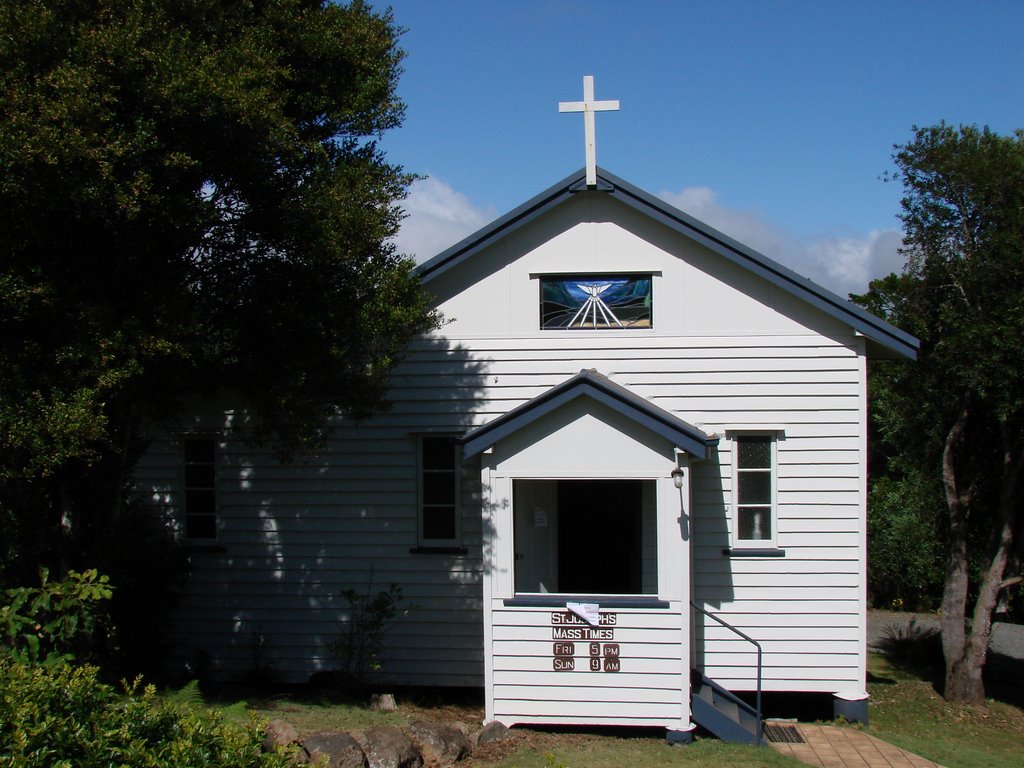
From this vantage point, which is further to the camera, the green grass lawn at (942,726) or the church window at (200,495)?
the church window at (200,495)

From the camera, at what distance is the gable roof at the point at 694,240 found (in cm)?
1147

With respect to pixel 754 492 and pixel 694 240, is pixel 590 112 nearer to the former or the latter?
pixel 694 240

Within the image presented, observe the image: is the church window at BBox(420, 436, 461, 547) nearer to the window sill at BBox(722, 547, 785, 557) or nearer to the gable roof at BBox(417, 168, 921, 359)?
the gable roof at BBox(417, 168, 921, 359)

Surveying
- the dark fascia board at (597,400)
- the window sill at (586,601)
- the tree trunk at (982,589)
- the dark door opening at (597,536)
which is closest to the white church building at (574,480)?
the dark fascia board at (597,400)

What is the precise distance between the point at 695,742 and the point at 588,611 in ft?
5.77

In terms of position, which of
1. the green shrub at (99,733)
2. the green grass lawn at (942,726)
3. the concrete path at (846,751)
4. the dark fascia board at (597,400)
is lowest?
the green grass lawn at (942,726)

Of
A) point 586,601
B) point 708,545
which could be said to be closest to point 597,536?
point 708,545

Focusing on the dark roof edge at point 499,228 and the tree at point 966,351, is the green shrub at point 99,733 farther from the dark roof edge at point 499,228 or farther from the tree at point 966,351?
the tree at point 966,351

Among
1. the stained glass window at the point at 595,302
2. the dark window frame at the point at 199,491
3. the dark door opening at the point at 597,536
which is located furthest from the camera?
the dark door opening at the point at 597,536

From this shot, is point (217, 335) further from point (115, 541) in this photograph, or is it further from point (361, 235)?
point (115, 541)

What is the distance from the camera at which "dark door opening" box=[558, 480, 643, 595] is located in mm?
13578

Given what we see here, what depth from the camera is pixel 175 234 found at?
8.93 meters

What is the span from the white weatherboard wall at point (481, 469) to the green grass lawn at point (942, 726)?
38.3 inches

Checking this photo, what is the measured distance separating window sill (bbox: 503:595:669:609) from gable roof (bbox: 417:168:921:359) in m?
3.98
